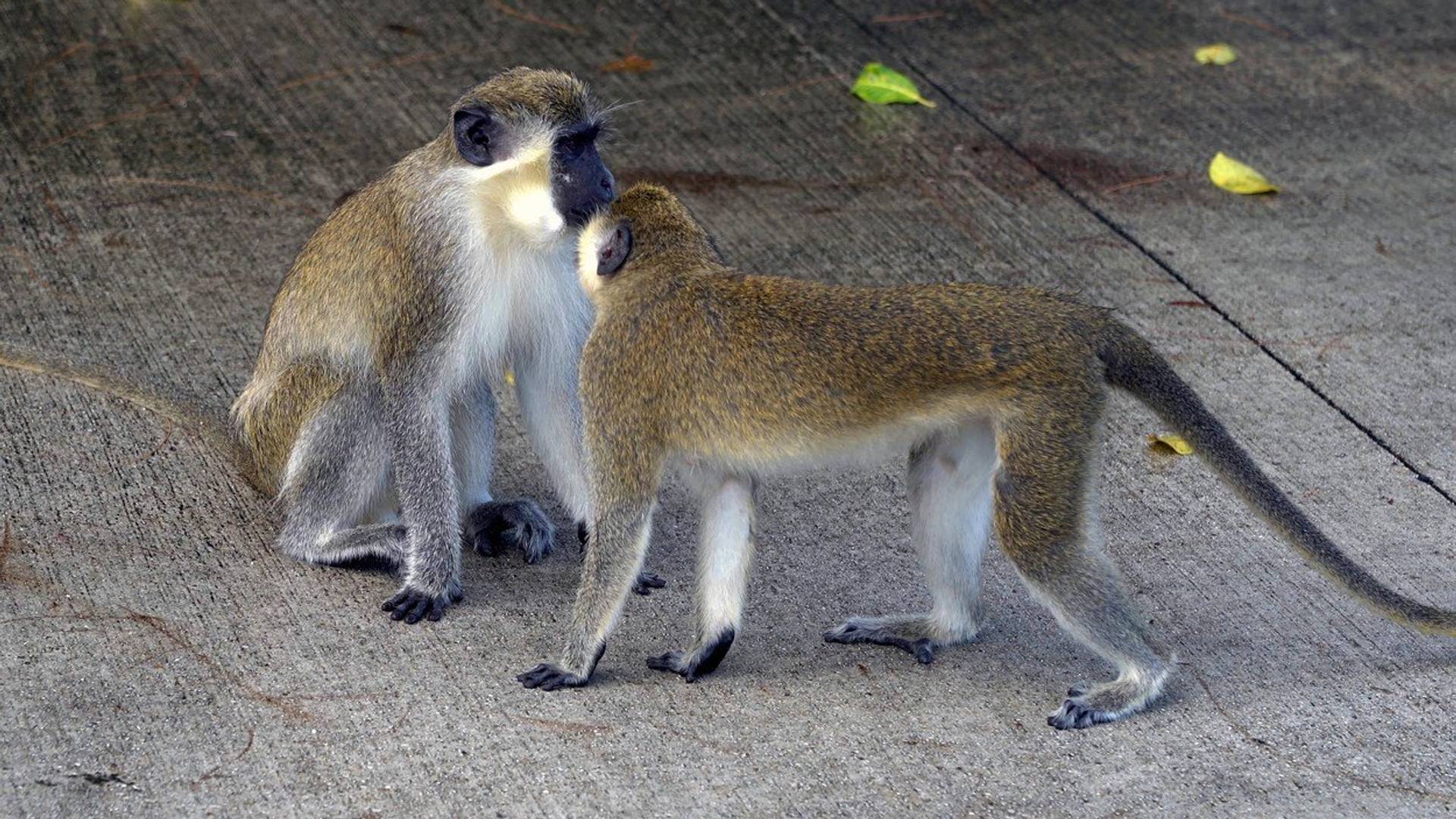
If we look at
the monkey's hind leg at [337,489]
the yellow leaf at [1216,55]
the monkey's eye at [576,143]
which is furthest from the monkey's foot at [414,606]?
the yellow leaf at [1216,55]

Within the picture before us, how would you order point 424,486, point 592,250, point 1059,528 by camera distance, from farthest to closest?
point 424,486 → point 592,250 → point 1059,528

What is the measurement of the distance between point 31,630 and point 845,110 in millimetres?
3932

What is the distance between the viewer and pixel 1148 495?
4805mm

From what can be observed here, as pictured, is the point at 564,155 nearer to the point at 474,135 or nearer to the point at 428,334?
the point at 474,135

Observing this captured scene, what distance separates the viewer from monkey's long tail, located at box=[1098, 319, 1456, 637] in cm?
380

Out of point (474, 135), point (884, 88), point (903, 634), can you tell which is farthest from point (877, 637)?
point (884, 88)

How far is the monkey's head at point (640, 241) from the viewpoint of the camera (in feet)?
12.9

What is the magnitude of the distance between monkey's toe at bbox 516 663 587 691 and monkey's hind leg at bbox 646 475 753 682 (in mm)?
256

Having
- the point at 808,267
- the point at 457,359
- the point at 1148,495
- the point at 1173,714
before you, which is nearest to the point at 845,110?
the point at 808,267

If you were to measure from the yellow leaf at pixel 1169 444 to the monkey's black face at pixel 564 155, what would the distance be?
72.1 inches

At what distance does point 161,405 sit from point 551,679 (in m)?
1.50

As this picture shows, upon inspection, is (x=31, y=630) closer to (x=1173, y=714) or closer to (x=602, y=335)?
(x=602, y=335)

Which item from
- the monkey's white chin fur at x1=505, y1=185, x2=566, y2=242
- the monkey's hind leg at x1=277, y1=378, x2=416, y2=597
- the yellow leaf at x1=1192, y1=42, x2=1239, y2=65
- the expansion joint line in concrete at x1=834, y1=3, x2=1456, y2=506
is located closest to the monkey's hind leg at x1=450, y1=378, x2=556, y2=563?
the monkey's hind leg at x1=277, y1=378, x2=416, y2=597

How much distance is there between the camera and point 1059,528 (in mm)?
3650
